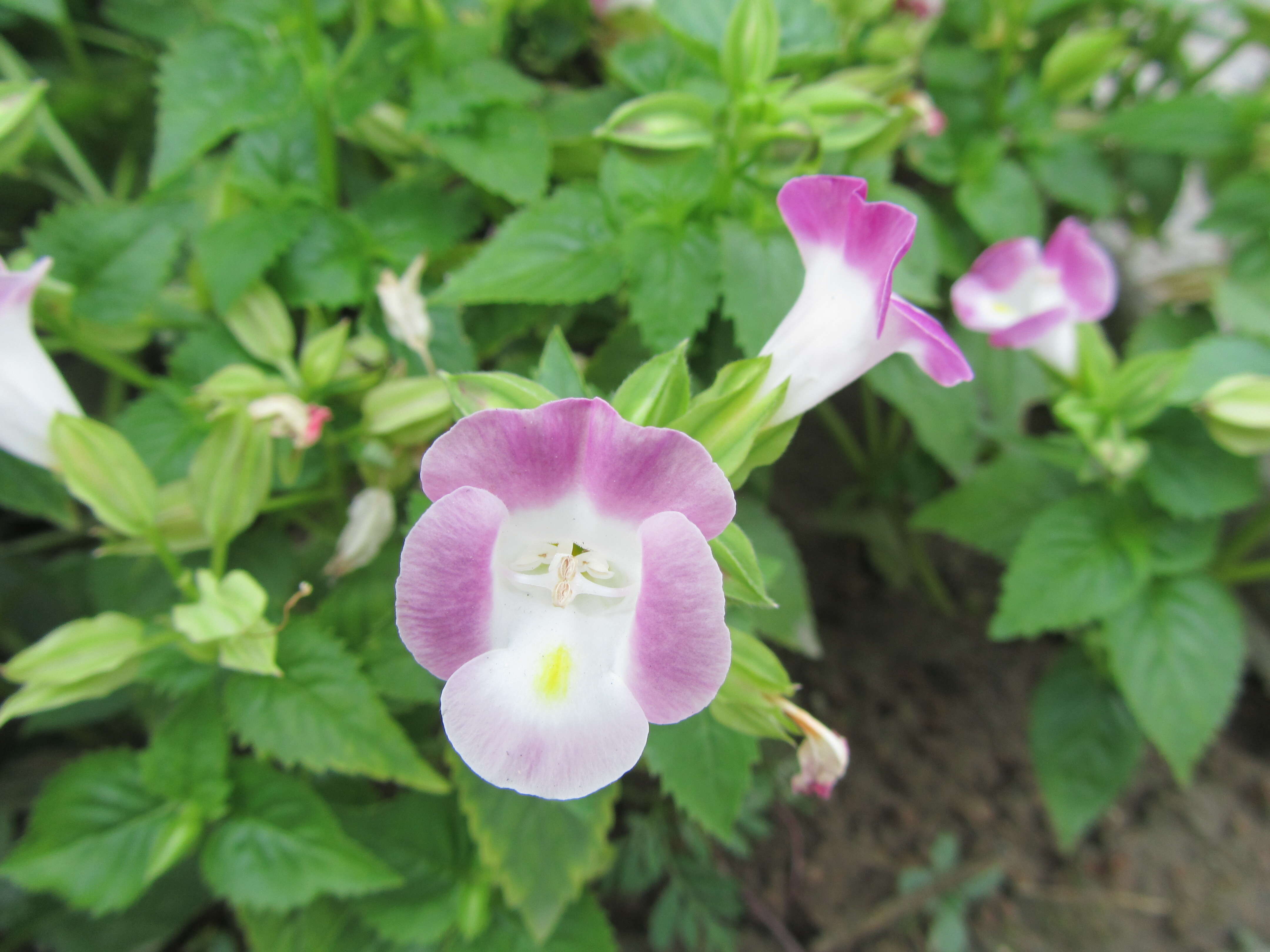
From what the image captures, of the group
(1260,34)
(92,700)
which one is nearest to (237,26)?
(92,700)

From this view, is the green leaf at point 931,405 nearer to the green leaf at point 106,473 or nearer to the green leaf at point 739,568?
the green leaf at point 739,568

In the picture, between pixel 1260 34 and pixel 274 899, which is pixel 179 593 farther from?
pixel 1260 34

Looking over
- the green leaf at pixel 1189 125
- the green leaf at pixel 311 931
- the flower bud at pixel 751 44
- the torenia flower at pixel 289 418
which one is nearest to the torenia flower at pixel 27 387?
the torenia flower at pixel 289 418

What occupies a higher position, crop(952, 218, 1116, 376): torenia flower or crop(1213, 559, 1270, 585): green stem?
crop(952, 218, 1116, 376): torenia flower

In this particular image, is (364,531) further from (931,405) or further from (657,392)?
(931,405)

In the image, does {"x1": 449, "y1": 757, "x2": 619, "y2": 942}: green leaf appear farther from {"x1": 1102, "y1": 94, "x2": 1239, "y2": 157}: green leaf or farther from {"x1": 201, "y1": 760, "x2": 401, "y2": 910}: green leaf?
{"x1": 1102, "y1": 94, "x2": 1239, "y2": 157}: green leaf

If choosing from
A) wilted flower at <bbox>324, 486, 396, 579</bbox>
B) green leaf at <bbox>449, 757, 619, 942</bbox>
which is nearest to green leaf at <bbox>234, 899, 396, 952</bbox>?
green leaf at <bbox>449, 757, 619, 942</bbox>

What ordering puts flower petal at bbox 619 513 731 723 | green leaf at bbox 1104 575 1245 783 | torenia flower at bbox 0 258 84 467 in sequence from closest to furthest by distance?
flower petal at bbox 619 513 731 723 < torenia flower at bbox 0 258 84 467 < green leaf at bbox 1104 575 1245 783

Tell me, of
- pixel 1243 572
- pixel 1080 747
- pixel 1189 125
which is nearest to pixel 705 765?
pixel 1080 747
